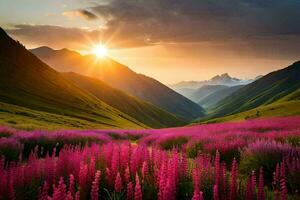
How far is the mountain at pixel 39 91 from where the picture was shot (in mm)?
99250

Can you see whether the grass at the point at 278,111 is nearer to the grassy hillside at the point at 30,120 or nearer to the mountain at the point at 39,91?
the mountain at the point at 39,91

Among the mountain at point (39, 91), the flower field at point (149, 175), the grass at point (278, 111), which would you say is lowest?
the flower field at point (149, 175)

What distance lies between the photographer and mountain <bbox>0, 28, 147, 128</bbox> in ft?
326

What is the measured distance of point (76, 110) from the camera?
11175 cm

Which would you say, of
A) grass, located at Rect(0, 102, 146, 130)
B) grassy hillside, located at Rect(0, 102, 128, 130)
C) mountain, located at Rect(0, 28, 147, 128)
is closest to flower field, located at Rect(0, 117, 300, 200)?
grassy hillside, located at Rect(0, 102, 128, 130)

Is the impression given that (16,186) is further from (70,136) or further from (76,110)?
(76,110)

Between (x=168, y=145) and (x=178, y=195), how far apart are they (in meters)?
14.8

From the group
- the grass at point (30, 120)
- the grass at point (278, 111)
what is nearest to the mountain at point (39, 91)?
the grass at point (30, 120)

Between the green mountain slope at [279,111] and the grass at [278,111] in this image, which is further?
the grass at [278,111]

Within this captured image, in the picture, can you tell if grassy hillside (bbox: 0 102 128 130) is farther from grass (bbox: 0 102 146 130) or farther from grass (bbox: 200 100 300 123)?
grass (bbox: 200 100 300 123)

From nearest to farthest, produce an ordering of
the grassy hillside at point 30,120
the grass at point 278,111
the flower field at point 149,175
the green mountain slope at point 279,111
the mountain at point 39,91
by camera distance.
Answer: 1. the flower field at point 149,175
2. the grassy hillside at point 30,120
3. the green mountain slope at point 279,111
4. the grass at point 278,111
5. the mountain at point 39,91

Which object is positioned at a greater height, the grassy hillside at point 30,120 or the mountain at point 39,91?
the mountain at point 39,91

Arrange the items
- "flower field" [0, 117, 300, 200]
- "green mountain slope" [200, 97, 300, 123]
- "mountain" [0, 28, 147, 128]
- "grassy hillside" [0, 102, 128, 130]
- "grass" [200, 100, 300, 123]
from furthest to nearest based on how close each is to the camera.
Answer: "mountain" [0, 28, 147, 128] → "grass" [200, 100, 300, 123] → "green mountain slope" [200, 97, 300, 123] → "grassy hillside" [0, 102, 128, 130] → "flower field" [0, 117, 300, 200]

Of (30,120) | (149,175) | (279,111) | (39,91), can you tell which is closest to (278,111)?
(279,111)
